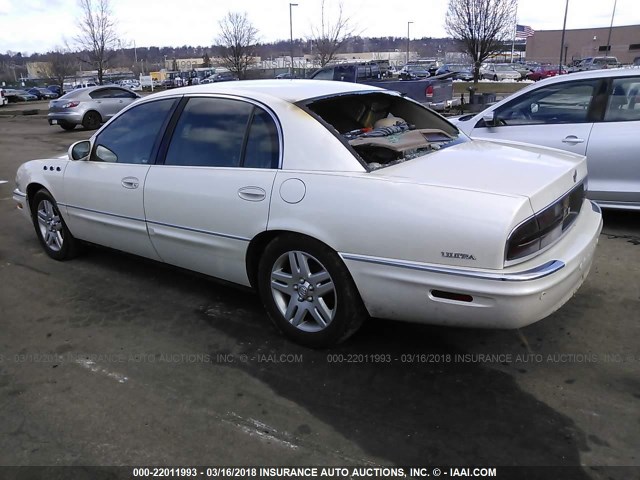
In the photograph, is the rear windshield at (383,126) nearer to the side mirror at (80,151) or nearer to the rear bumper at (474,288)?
the rear bumper at (474,288)

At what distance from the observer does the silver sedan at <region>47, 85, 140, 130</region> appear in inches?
688

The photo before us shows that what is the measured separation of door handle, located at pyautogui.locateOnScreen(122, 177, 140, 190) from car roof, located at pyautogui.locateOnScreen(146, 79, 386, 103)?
0.69 m

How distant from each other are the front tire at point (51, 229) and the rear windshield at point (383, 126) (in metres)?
2.80

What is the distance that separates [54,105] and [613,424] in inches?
752

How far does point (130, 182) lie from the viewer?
4.02 m

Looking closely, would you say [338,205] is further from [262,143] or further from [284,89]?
[284,89]

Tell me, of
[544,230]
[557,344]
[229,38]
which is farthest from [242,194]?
[229,38]

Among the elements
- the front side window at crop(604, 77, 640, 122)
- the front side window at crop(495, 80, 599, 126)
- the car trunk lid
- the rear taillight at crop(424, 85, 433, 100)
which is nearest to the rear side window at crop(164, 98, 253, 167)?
the car trunk lid

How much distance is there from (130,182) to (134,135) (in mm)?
413

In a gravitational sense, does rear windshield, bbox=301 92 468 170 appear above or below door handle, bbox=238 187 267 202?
above

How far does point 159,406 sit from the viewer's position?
9.35ft

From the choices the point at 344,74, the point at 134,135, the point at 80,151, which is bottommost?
the point at 80,151

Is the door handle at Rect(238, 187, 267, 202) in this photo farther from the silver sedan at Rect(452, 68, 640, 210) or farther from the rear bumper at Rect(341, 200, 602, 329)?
the silver sedan at Rect(452, 68, 640, 210)

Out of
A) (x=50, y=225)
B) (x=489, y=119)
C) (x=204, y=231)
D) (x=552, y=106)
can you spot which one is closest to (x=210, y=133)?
(x=204, y=231)
